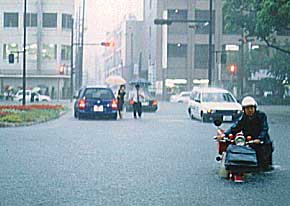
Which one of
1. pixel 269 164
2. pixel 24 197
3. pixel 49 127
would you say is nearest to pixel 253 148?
pixel 269 164

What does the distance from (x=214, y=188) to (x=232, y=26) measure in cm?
3128

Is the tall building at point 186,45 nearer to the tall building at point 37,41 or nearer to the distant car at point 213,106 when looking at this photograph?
the tall building at point 37,41

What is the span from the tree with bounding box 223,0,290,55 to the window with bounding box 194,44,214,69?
41.9 m

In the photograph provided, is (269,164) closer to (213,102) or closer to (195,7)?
(213,102)

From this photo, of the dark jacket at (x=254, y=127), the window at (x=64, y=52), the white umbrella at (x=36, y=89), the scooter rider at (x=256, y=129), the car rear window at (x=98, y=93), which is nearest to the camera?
the scooter rider at (x=256, y=129)

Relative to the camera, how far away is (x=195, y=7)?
8281 centimetres

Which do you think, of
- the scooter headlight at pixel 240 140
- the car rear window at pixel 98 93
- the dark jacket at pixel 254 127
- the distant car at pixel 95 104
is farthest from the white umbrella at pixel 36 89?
the scooter headlight at pixel 240 140

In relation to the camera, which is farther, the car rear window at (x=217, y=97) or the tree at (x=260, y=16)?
the tree at (x=260, y=16)

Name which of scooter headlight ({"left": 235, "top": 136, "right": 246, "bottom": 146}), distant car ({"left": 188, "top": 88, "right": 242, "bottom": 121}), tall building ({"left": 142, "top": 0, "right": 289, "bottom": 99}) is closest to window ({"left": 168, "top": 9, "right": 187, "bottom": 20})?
tall building ({"left": 142, "top": 0, "right": 289, "bottom": 99})

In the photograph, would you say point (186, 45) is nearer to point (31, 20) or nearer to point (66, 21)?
point (66, 21)

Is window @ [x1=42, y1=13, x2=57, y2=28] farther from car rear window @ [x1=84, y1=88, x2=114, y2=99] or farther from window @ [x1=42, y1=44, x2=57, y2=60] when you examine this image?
car rear window @ [x1=84, y1=88, x2=114, y2=99]

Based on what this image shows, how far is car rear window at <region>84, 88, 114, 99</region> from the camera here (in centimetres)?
2984

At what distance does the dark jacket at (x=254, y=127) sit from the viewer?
38.8 feet

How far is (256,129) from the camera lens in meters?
11.9
